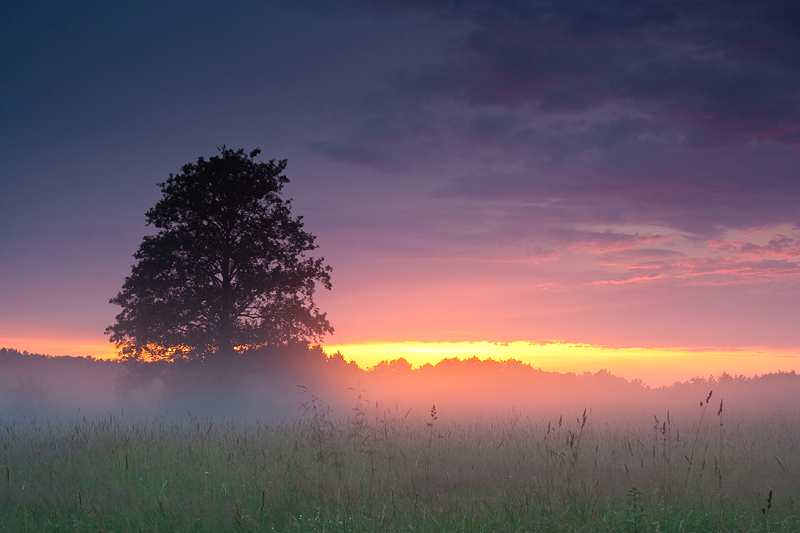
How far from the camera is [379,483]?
26.8 feet

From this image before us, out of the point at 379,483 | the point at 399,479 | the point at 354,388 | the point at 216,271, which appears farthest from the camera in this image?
the point at 216,271

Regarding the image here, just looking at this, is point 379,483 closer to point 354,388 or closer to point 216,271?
point 354,388

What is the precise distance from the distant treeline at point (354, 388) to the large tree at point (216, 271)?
1172 mm

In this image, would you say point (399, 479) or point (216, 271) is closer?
point (399, 479)

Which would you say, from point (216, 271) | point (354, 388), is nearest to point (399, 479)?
point (354, 388)

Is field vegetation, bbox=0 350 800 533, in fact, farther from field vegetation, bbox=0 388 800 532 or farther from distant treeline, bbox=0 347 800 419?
distant treeline, bbox=0 347 800 419

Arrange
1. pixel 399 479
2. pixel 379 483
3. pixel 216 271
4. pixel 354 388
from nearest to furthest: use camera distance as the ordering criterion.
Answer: pixel 379 483, pixel 399 479, pixel 354 388, pixel 216 271

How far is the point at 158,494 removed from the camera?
24.5ft

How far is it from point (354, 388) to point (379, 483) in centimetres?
560

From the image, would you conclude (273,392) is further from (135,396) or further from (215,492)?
(215,492)

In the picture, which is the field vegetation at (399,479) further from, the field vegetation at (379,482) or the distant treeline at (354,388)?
the distant treeline at (354,388)

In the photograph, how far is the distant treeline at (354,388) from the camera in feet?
74.8

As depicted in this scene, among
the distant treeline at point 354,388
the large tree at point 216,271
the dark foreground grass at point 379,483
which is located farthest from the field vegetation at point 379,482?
the large tree at point 216,271

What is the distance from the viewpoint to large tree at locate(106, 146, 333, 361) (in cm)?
2166
